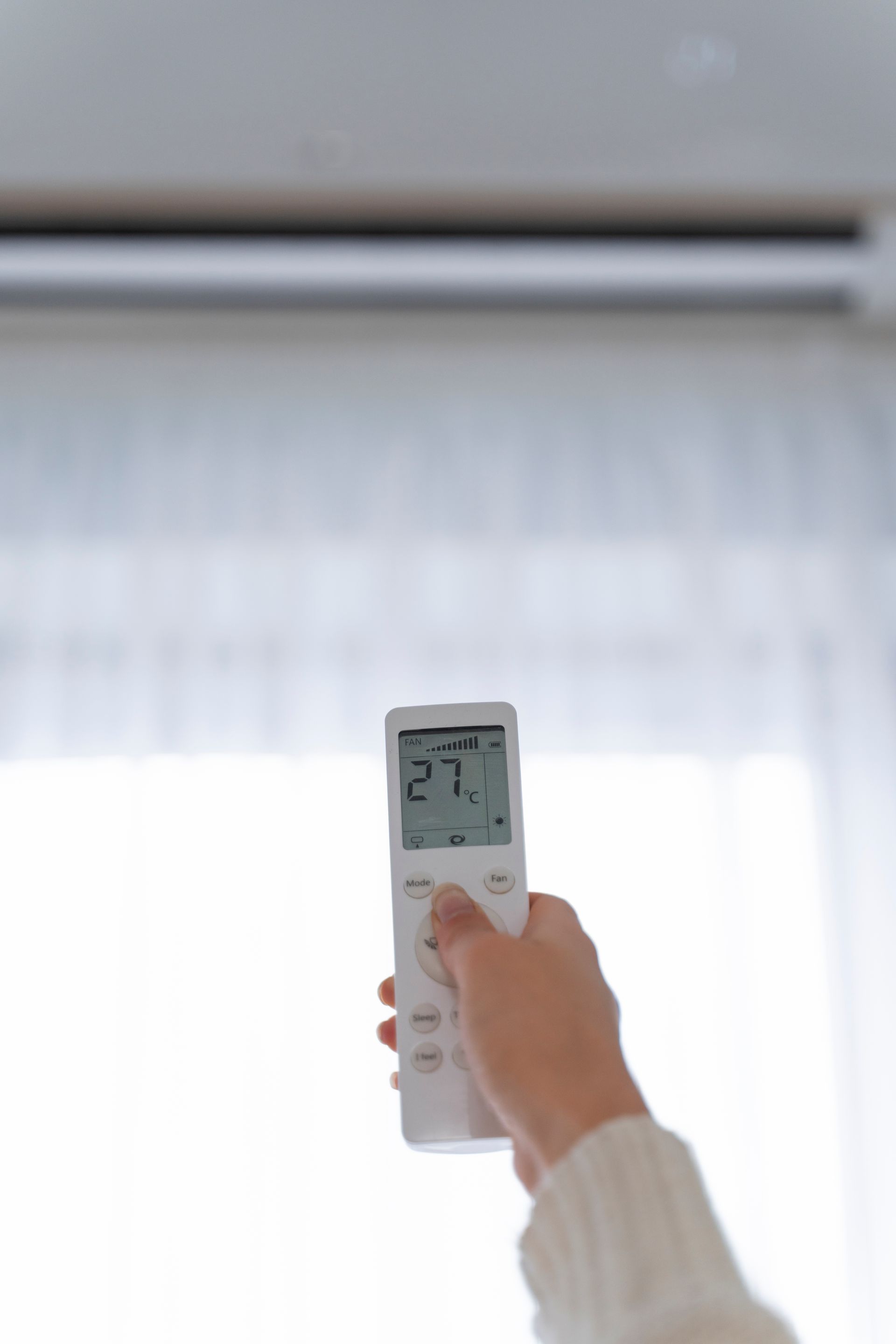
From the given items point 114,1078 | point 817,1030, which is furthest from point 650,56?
point 114,1078

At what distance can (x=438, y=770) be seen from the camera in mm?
695

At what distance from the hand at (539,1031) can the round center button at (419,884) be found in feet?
0.11

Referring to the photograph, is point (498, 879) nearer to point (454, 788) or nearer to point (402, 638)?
point (454, 788)

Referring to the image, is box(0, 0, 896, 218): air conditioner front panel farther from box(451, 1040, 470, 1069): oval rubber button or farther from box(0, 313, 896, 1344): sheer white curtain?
box(451, 1040, 470, 1069): oval rubber button

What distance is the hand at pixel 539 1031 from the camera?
468 mm

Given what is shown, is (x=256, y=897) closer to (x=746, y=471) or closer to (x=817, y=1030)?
(x=817, y=1030)

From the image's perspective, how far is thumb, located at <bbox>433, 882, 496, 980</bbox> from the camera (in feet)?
1.98

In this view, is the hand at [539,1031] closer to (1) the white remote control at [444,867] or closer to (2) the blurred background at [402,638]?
(1) the white remote control at [444,867]

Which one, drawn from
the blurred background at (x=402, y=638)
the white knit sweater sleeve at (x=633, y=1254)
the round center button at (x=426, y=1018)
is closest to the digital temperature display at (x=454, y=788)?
the round center button at (x=426, y=1018)

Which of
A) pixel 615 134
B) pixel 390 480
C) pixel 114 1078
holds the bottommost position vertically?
pixel 114 1078

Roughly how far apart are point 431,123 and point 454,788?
61cm

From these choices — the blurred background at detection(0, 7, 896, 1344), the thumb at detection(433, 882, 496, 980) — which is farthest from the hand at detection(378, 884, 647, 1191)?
the blurred background at detection(0, 7, 896, 1344)

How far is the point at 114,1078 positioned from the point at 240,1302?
28 cm

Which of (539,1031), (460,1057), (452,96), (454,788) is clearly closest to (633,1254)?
(539,1031)
